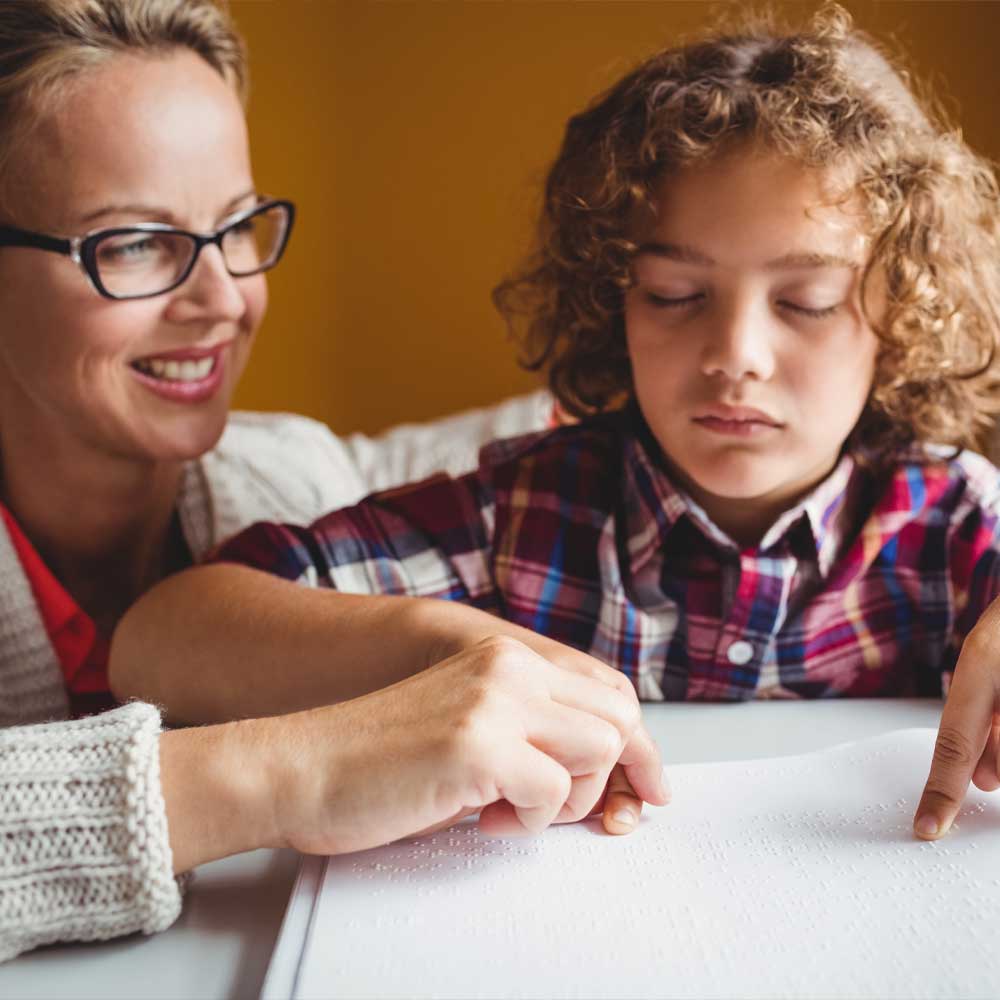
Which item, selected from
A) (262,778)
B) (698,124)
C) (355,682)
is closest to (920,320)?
(698,124)

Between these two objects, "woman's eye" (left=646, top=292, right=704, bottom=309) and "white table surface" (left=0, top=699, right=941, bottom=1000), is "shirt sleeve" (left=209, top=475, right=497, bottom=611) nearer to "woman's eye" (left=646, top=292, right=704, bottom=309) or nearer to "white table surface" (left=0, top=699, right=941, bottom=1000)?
"woman's eye" (left=646, top=292, right=704, bottom=309)

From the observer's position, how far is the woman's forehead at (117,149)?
2.97 ft

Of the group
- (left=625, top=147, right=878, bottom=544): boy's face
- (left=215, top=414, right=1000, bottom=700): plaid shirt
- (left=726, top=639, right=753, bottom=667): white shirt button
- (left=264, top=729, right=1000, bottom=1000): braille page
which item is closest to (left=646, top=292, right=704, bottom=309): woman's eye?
(left=625, top=147, right=878, bottom=544): boy's face

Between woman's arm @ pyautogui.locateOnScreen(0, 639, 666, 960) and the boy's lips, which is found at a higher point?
the boy's lips

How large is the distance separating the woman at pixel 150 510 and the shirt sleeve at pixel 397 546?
0.15 meters

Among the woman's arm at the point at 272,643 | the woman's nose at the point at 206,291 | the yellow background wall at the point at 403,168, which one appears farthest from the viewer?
the yellow background wall at the point at 403,168

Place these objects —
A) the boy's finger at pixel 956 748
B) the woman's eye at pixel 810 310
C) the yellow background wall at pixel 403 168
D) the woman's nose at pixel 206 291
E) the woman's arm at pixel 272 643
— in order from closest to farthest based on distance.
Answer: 1. the boy's finger at pixel 956 748
2. the woman's arm at pixel 272 643
3. the woman's eye at pixel 810 310
4. the woman's nose at pixel 206 291
5. the yellow background wall at pixel 403 168

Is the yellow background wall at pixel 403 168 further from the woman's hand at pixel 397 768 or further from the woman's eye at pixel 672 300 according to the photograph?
the woman's hand at pixel 397 768

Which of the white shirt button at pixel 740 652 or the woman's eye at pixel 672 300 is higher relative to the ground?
the woman's eye at pixel 672 300

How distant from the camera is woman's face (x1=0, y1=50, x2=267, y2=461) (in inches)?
35.9

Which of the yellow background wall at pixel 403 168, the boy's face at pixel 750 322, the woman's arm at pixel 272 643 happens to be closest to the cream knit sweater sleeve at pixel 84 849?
the woman's arm at pixel 272 643

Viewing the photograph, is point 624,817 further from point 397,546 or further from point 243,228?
point 243,228

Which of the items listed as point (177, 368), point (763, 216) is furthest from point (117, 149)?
point (763, 216)

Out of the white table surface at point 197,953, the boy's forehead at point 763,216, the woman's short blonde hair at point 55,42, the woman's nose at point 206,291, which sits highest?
the woman's short blonde hair at point 55,42
